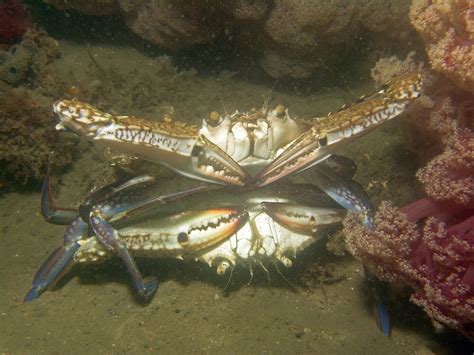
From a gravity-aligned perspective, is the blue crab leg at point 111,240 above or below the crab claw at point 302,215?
below

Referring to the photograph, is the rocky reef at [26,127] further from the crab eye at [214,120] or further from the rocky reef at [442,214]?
the rocky reef at [442,214]

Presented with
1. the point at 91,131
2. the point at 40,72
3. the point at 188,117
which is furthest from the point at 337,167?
the point at 40,72

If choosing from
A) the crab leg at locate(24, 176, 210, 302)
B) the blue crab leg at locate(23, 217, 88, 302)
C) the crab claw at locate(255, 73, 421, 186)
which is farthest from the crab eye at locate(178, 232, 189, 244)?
the blue crab leg at locate(23, 217, 88, 302)

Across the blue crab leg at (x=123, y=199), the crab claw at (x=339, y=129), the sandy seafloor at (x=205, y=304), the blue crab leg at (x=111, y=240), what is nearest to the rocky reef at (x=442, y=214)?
the crab claw at (x=339, y=129)

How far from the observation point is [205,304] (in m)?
4.00

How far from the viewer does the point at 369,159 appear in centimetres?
512

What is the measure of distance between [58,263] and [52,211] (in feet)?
2.60

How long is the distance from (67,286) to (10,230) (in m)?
1.42

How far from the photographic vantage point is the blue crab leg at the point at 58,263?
4105 millimetres

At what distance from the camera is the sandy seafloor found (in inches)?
141

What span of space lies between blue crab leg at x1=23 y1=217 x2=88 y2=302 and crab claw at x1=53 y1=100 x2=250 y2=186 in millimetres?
1848

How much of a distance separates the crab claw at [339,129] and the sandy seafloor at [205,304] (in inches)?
54.9

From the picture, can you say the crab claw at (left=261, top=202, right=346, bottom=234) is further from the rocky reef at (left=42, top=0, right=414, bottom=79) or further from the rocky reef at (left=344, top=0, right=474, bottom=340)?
the rocky reef at (left=42, top=0, right=414, bottom=79)

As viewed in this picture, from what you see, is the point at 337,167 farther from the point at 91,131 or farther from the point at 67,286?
the point at 67,286
